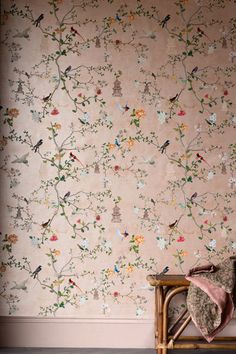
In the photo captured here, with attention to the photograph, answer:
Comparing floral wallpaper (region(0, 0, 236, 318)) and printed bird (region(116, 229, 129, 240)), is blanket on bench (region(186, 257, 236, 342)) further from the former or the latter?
printed bird (region(116, 229, 129, 240))

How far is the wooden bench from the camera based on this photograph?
3104mm

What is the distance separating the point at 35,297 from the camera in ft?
11.1

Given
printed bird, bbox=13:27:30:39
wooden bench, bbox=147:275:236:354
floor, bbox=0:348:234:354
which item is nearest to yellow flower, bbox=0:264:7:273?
floor, bbox=0:348:234:354

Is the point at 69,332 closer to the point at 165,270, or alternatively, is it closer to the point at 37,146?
the point at 165,270

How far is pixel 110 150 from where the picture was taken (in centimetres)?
341

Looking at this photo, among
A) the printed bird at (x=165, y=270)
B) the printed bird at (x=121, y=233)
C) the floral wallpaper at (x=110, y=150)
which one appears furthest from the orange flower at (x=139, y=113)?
the printed bird at (x=165, y=270)

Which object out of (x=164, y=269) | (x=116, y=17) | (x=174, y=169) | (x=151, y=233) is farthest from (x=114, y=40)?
(x=164, y=269)

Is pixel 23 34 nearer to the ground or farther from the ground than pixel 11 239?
farther from the ground

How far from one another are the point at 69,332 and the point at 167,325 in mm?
650

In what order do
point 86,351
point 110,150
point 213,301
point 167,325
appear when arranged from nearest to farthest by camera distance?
1. point 213,301
2. point 167,325
3. point 86,351
4. point 110,150

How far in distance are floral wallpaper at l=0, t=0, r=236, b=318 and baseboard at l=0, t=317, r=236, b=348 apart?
0.18 ft

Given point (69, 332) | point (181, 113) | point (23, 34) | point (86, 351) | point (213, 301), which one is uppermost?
point (23, 34)

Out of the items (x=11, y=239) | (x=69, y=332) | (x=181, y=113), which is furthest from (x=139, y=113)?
(x=69, y=332)

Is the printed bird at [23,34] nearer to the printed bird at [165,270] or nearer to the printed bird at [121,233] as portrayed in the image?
the printed bird at [121,233]
